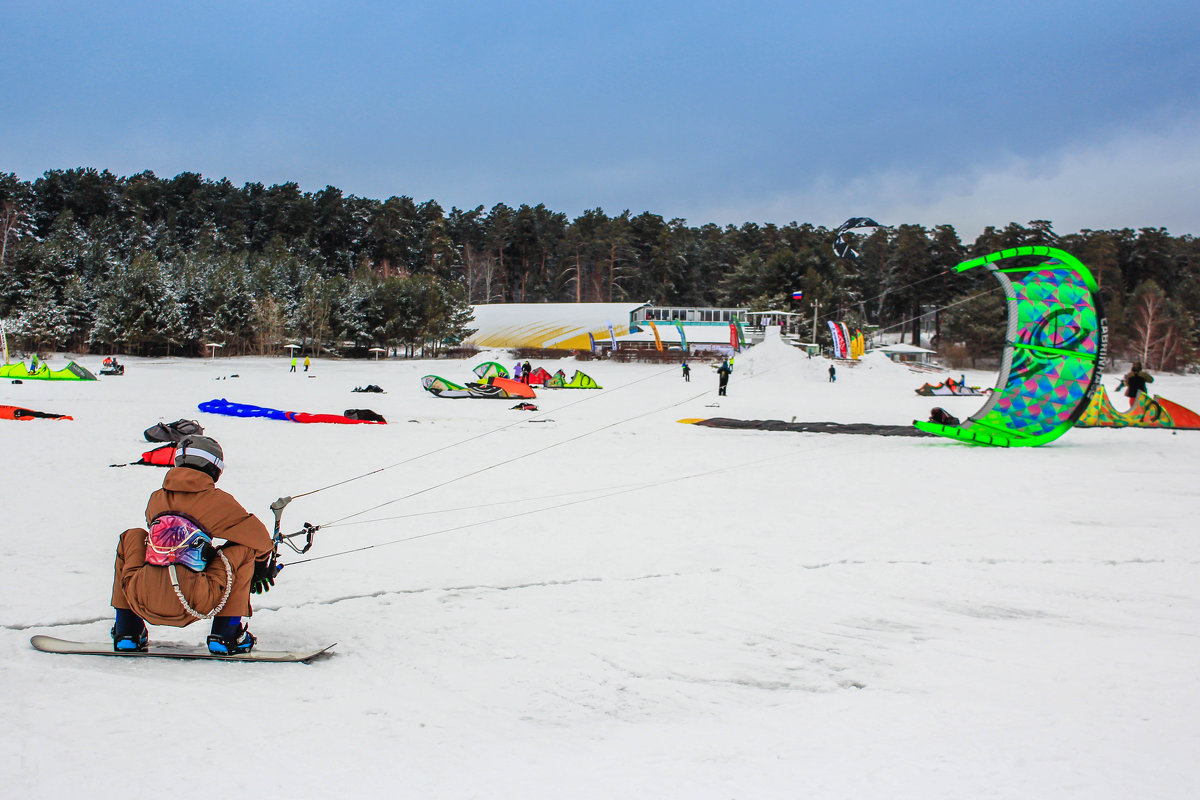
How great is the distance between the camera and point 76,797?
104 inches

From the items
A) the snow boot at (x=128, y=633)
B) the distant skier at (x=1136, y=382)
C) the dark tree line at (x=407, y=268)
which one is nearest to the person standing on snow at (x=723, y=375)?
the dark tree line at (x=407, y=268)

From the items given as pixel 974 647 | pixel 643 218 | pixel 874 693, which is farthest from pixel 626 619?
pixel 643 218

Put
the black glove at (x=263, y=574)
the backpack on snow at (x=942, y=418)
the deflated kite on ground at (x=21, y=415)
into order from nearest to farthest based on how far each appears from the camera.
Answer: the black glove at (x=263, y=574), the backpack on snow at (x=942, y=418), the deflated kite on ground at (x=21, y=415)

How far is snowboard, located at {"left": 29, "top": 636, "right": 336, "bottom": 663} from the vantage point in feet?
12.7

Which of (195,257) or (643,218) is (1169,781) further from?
(643,218)

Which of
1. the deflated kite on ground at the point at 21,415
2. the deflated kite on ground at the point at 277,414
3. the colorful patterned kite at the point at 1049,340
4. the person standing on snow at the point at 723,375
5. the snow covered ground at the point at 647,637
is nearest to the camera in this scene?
the snow covered ground at the point at 647,637

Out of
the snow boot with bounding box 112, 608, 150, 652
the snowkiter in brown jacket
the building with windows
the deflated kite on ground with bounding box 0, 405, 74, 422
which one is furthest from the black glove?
the building with windows

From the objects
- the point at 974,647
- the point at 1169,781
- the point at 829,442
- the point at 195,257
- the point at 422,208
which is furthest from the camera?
the point at 422,208

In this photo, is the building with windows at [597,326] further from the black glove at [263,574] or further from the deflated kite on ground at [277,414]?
the black glove at [263,574]

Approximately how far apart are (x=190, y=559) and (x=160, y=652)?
0.56 m

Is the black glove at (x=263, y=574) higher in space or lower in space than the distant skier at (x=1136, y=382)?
lower

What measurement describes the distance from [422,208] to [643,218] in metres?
24.6

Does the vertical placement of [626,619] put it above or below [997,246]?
below

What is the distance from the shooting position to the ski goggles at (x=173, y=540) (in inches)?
147
